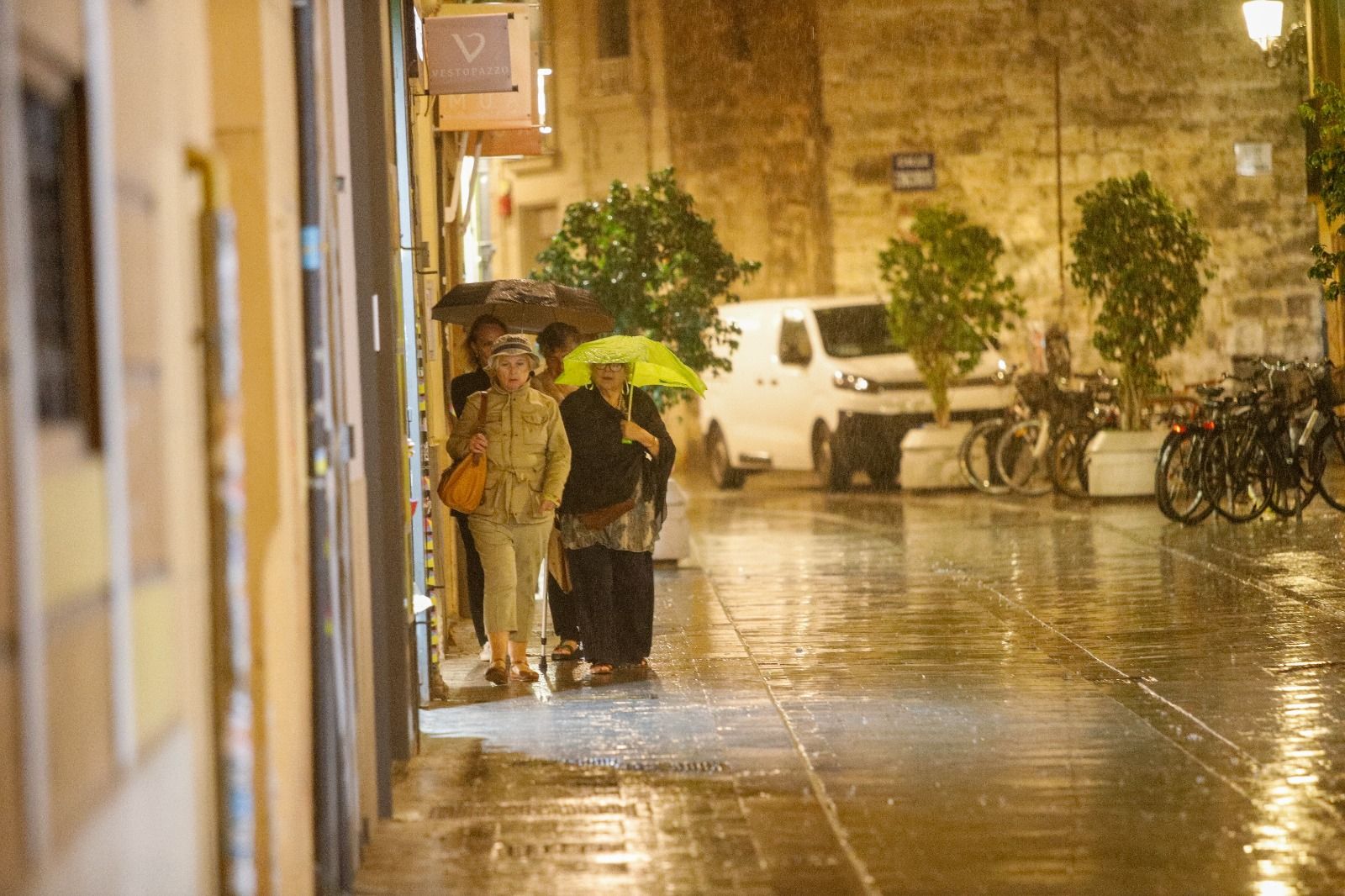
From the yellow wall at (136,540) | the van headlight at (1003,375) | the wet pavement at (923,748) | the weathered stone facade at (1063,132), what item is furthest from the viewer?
the weathered stone facade at (1063,132)

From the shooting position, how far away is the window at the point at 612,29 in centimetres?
3069

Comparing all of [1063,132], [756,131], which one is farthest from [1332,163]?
[756,131]

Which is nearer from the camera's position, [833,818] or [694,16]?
[833,818]

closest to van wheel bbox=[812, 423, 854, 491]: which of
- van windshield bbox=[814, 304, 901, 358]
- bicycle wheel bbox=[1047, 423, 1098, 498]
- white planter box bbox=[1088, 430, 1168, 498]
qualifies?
van windshield bbox=[814, 304, 901, 358]

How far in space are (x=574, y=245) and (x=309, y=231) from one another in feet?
35.9

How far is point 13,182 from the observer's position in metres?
2.77

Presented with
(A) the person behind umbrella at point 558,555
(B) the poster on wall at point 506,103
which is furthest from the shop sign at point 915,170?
(A) the person behind umbrella at point 558,555

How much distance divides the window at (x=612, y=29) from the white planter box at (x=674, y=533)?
16885 mm

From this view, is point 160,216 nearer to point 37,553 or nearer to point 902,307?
point 37,553

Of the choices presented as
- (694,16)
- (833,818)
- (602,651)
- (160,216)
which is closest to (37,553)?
(160,216)

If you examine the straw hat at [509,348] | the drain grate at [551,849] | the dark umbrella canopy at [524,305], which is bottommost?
the drain grate at [551,849]

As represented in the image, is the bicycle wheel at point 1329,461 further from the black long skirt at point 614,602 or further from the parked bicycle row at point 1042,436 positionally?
the black long skirt at point 614,602

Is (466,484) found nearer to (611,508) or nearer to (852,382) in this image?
(611,508)

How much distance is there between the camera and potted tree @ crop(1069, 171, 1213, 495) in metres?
19.0
